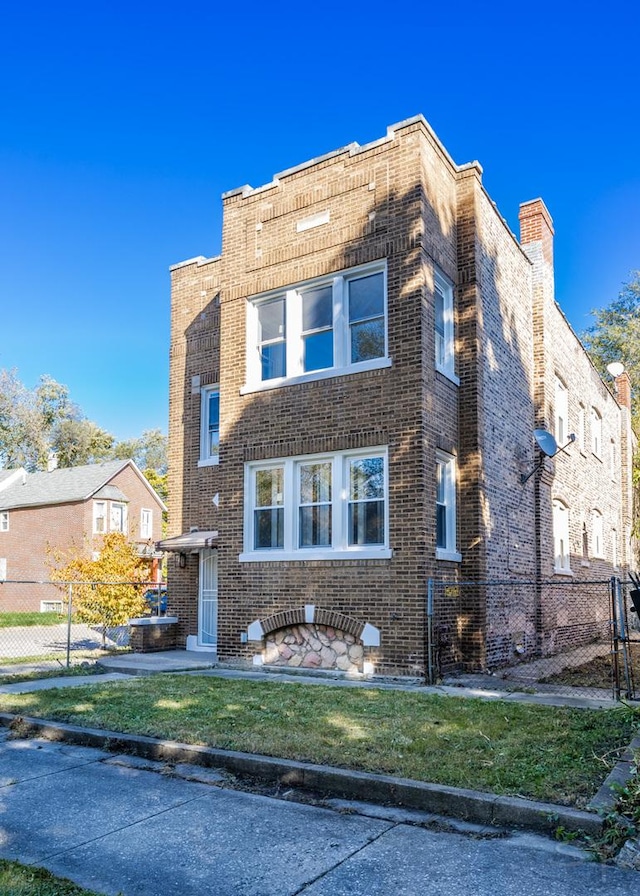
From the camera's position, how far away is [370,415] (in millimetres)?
11508

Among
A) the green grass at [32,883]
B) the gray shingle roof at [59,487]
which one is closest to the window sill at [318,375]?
the green grass at [32,883]

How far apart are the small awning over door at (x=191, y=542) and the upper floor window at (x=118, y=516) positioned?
24543mm

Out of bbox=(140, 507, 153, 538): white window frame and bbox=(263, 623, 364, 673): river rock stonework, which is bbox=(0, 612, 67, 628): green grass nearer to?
bbox=(140, 507, 153, 538): white window frame

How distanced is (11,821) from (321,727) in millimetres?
2983

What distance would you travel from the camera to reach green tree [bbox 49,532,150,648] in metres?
16.1

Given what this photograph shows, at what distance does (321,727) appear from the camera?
7180mm

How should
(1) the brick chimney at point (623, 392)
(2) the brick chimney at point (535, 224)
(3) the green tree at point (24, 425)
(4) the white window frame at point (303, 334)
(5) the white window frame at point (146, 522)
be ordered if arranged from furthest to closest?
(3) the green tree at point (24, 425) < (5) the white window frame at point (146, 522) < (1) the brick chimney at point (623, 392) < (2) the brick chimney at point (535, 224) < (4) the white window frame at point (303, 334)

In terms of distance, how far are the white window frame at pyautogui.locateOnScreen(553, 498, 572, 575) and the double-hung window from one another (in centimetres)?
551

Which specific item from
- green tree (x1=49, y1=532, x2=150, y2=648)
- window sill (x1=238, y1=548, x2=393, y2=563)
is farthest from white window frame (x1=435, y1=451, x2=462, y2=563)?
green tree (x1=49, y1=532, x2=150, y2=648)

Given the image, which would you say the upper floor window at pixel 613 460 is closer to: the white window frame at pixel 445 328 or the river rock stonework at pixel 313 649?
the white window frame at pixel 445 328

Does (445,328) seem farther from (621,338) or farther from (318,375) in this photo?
(621,338)

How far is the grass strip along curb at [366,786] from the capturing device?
4.80 metres

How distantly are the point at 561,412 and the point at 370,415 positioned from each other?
7.79 meters

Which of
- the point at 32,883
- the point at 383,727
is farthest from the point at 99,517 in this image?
the point at 32,883
